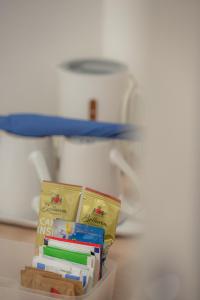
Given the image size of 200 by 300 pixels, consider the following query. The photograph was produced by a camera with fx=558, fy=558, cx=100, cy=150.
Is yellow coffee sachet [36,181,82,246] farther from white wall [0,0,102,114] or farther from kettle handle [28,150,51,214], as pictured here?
white wall [0,0,102,114]

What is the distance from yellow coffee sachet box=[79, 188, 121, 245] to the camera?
0.54 meters

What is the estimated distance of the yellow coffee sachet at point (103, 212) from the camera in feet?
1.76

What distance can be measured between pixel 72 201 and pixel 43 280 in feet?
0.30

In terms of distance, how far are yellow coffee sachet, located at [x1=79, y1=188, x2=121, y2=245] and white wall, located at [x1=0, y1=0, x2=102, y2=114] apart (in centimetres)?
52

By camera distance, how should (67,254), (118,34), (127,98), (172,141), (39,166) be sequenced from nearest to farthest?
(172,141) < (67,254) < (39,166) < (127,98) < (118,34)

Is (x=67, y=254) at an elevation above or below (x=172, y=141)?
below

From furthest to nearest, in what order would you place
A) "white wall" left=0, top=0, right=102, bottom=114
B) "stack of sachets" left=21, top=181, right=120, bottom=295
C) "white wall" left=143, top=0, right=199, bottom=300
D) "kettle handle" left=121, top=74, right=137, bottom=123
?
"white wall" left=0, top=0, right=102, bottom=114 → "kettle handle" left=121, top=74, right=137, bottom=123 → "stack of sachets" left=21, top=181, right=120, bottom=295 → "white wall" left=143, top=0, right=199, bottom=300

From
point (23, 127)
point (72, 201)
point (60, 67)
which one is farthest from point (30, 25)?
point (72, 201)

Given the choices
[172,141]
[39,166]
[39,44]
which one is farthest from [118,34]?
[172,141]

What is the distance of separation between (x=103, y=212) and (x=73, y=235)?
0.04 m

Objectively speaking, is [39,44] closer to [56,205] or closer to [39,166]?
[39,166]

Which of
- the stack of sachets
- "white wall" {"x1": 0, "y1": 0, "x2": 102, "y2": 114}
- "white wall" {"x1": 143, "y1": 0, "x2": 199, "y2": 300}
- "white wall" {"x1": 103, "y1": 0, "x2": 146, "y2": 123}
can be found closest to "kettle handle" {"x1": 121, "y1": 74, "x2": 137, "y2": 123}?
"white wall" {"x1": 103, "y1": 0, "x2": 146, "y2": 123}

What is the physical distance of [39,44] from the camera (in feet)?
3.38

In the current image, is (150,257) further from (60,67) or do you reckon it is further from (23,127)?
(60,67)
